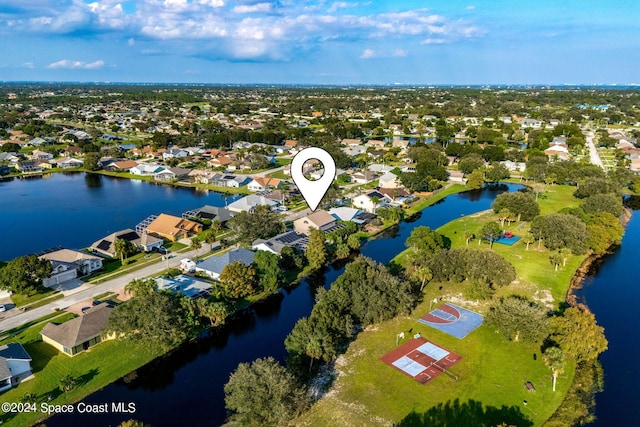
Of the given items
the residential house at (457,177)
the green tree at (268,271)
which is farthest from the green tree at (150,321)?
the residential house at (457,177)

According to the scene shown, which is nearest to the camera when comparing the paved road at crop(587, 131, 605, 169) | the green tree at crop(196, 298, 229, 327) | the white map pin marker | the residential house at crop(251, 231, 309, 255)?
the white map pin marker

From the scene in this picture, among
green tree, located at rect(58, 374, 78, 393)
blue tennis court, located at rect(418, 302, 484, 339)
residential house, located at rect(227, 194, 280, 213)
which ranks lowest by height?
blue tennis court, located at rect(418, 302, 484, 339)

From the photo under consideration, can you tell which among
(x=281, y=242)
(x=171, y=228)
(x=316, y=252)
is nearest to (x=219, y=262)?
(x=281, y=242)

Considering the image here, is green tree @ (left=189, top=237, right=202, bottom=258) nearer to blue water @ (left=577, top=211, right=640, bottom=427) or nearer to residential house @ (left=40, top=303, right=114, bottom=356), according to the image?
residential house @ (left=40, top=303, right=114, bottom=356)

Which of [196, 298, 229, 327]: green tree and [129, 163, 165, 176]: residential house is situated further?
[129, 163, 165, 176]: residential house

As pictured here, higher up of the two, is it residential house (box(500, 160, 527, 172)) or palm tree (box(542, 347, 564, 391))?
residential house (box(500, 160, 527, 172))

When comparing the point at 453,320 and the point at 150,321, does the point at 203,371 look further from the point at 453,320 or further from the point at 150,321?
the point at 453,320

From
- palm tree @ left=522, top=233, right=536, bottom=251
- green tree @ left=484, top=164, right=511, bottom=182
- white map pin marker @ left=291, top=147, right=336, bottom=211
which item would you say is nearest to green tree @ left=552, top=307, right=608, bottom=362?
white map pin marker @ left=291, top=147, right=336, bottom=211

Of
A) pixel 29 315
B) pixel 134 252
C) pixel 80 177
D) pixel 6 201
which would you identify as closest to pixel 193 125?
pixel 80 177
